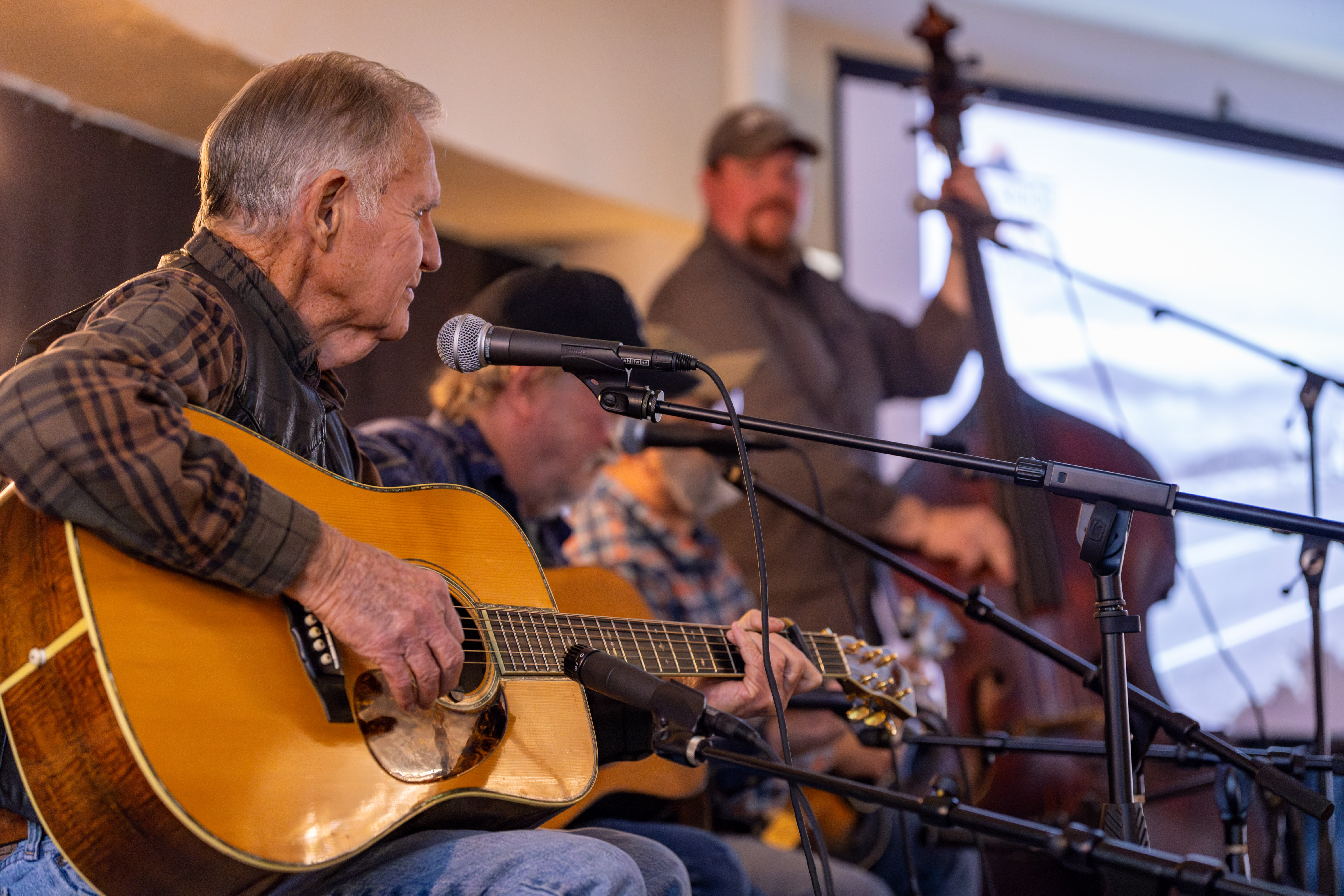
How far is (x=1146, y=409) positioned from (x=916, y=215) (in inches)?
45.9

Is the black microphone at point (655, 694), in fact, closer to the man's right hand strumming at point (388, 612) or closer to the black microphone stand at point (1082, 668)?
the man's right hand strumming at point (388, 612)

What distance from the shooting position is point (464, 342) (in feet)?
4.68

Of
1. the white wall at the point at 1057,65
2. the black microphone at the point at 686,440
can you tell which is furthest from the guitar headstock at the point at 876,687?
the white wall at the point at 1057,65

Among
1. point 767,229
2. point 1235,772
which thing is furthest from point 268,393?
point 767,229

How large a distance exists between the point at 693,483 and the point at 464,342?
4.91 ft

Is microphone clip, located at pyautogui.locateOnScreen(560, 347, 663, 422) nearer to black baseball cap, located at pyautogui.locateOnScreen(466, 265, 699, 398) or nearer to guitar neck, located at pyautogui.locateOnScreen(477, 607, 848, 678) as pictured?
guitar neck, located at pyautogui.locateOnScreen(477, 607, 848, 678)

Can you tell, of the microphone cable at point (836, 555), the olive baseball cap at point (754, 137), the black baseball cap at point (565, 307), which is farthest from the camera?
the olive baseball cap at point (754, 137)

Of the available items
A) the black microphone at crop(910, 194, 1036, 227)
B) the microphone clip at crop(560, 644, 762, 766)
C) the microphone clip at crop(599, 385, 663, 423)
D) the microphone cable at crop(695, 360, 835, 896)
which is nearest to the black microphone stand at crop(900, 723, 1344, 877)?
the microphone cable at crop(695, 360, 835, 896)

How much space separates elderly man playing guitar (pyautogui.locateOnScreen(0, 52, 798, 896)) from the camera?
112 centimetres

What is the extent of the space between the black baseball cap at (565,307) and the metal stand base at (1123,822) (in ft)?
3.93

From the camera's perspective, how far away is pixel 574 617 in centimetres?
159

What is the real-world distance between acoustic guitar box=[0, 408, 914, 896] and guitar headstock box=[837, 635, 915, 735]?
19.9 inches

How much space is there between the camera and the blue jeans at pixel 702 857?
2.00 m

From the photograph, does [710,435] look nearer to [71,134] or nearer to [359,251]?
[359,251]
